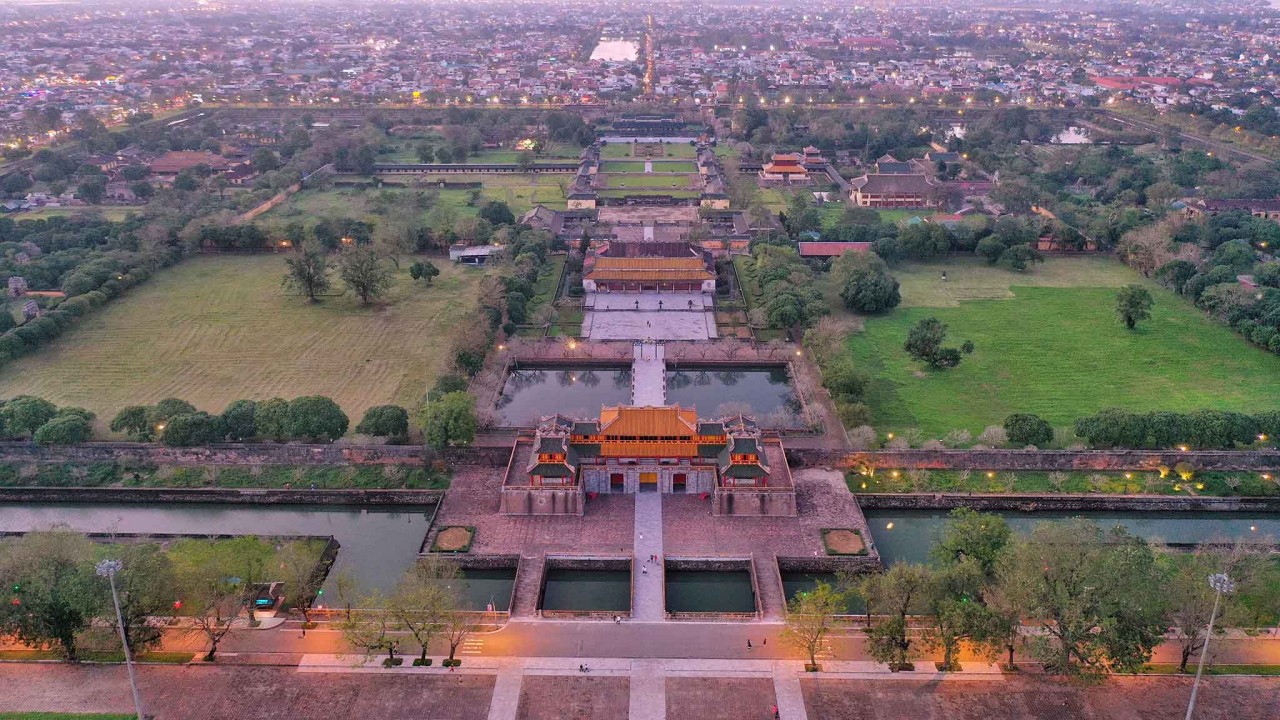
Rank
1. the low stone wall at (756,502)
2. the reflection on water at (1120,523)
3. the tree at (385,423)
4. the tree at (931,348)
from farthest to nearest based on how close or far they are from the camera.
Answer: the tree at (931,348)
the tree at (385,423)
the reflection on water at (1120,523)
the low stone wall at (756,502)

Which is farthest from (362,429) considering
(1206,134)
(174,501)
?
(1206,134)

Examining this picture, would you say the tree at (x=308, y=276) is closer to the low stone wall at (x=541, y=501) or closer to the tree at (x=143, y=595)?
the low stone wall at (x=541, y=501)

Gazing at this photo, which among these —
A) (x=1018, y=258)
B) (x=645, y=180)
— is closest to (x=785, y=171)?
(x=645, y=180)

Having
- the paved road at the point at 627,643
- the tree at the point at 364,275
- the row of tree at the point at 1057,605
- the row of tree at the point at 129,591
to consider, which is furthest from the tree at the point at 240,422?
the row of tree at the point at 1057,605

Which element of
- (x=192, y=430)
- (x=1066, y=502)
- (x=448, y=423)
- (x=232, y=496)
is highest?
(x=448, y=423)

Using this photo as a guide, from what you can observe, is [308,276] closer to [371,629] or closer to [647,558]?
[647,558]

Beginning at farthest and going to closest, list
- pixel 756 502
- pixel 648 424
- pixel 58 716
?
pixel 648 424 → pixel 756 502 → pixel 58 716
